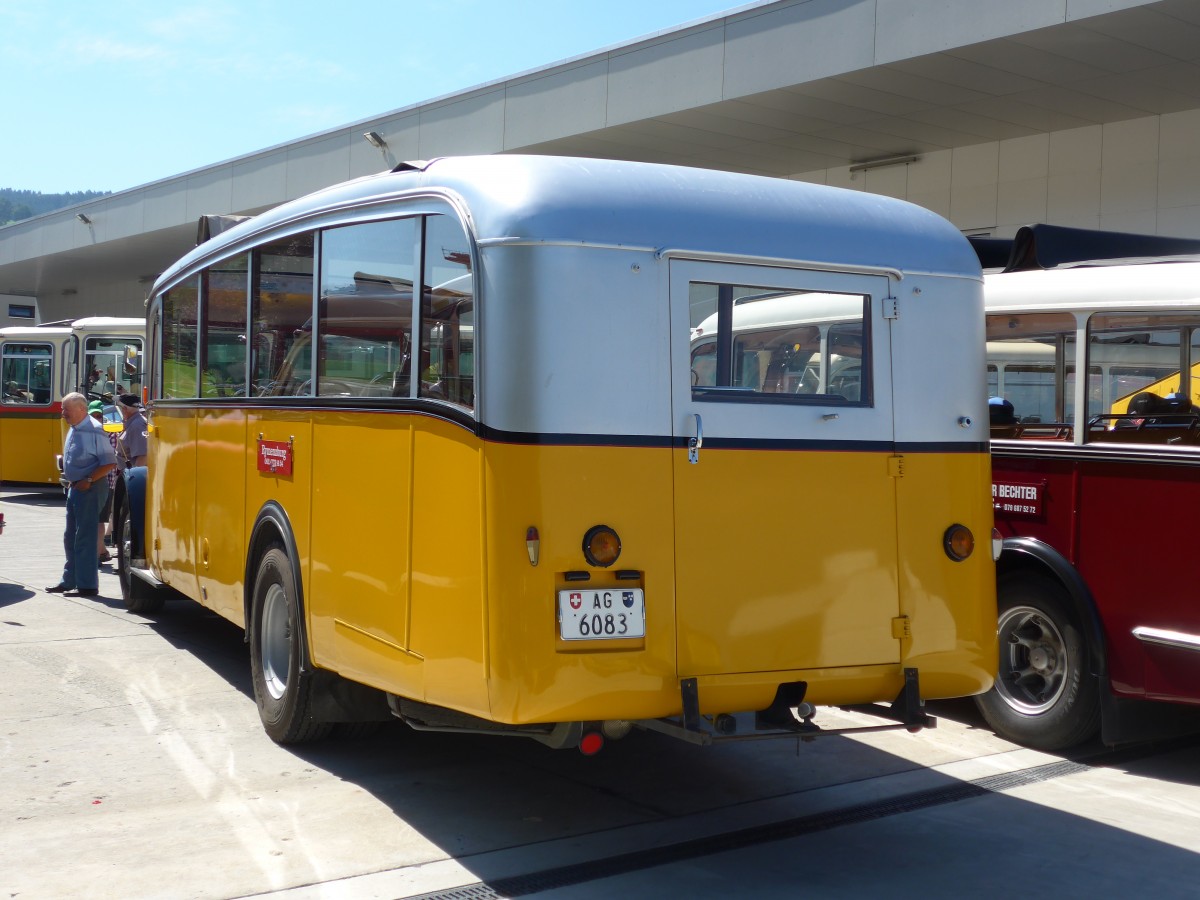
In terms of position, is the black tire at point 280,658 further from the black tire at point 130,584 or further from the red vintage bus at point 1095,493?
the red vintage bus at point 1095,493

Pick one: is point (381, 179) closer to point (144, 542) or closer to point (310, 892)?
point (310, 892)

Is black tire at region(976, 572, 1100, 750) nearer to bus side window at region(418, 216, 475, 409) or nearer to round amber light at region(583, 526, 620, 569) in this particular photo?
round amber light at region(583, 526, 620, 569)

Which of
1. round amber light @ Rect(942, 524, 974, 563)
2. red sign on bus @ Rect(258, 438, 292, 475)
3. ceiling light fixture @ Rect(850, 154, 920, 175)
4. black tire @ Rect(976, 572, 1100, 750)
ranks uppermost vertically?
ceiling light fixture @ Rect(850, 154, 920, 175)

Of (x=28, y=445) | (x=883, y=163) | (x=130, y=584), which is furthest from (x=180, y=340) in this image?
(x=28, y=445)

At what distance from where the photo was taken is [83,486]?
11297 millimetres

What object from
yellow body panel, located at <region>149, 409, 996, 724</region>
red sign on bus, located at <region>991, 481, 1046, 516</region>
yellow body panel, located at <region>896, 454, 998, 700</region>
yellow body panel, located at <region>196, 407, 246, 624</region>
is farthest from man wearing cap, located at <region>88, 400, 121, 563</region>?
yellow body panel, located at <region>896, 454, 998, 700</region>

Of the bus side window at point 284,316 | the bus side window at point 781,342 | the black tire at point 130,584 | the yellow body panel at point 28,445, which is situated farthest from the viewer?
the yellow body panel at point 28,445

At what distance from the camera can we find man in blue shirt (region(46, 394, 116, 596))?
1123 centimetres

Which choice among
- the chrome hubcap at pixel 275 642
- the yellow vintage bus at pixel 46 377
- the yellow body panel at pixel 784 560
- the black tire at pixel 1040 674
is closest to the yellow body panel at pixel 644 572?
the yellow body panel at pixel 784 560

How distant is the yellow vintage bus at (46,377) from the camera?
888 inches

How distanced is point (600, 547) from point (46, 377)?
20.4 metres

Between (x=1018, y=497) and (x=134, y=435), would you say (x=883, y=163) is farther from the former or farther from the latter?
(x=1018, y=497)

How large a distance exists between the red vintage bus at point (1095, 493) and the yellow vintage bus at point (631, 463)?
4.33 feet

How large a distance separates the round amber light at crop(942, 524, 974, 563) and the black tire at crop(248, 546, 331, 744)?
302cm
